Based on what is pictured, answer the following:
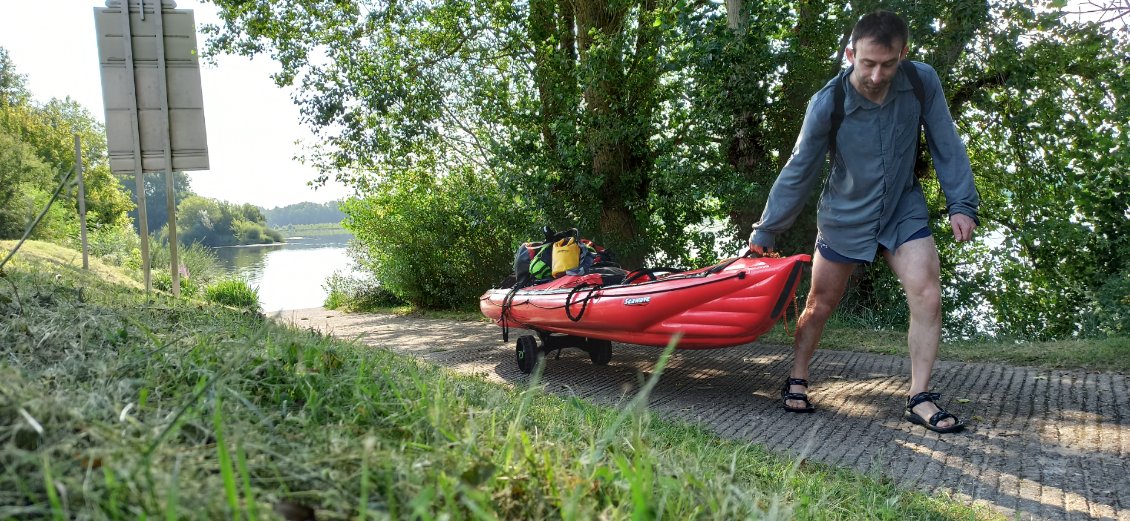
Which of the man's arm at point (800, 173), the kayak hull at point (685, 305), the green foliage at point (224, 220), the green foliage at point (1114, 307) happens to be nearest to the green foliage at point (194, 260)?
the kayak hull at point (685, 305)

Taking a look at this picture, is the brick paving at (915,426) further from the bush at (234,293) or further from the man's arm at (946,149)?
the bush at (234,293)

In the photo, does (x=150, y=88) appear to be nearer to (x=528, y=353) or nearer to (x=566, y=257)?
(x=566, y=257)

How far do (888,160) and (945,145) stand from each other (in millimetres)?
325

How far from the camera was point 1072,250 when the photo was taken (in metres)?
8.34

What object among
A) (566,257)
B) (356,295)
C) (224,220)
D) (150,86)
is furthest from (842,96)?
(224,220)

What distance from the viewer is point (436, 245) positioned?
1288 cm

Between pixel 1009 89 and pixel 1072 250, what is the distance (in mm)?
2042

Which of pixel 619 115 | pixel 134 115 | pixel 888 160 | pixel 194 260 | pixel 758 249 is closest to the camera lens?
pixel 888 160

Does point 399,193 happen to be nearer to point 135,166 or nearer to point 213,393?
point 135,166

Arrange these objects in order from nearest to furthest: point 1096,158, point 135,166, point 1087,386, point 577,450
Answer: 1. point 577,450
2. point 1087,386
3. point 135,166
4. point 1096,158

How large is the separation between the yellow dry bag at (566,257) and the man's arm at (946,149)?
117 inches

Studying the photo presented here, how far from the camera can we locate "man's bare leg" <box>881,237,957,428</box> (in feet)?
12.1

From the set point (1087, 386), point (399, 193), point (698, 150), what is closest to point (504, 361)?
point (698, 150)

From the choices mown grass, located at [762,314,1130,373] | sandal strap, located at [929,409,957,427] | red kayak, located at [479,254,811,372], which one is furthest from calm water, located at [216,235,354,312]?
mown grass, located at [762,314,1130,373]
